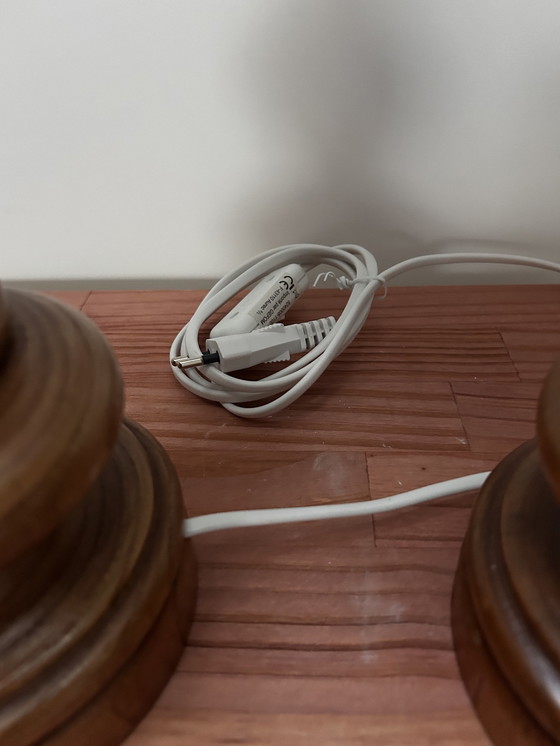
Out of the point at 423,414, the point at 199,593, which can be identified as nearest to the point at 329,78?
the point at 423,414

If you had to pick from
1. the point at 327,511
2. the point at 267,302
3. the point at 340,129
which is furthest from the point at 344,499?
the point at 340,129

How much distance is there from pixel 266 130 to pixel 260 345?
17 centimetres

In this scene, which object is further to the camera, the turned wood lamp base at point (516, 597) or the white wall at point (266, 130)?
the white wall at point (266, 130)

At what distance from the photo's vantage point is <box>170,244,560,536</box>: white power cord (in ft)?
1.30

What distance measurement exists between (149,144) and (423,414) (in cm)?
28

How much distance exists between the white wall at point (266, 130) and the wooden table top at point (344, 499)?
6 cm

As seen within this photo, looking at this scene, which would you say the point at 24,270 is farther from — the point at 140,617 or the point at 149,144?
the point at 140,617

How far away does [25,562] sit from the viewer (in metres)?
0.24

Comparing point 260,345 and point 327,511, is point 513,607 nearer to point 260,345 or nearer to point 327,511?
point 327,511

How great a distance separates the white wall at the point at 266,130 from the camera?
0.41m

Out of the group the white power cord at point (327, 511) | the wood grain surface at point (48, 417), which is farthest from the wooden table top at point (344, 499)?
the wood grain surface at point (48, 417)

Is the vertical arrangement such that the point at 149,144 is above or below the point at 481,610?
above

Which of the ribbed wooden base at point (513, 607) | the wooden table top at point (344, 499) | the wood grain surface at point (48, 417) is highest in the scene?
the wood grain surface at point (48, 417)

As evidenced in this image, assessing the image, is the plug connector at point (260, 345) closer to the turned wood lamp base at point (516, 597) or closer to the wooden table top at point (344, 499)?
the wooden table top at point (344, 499)
